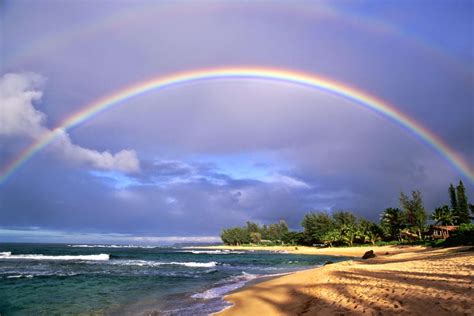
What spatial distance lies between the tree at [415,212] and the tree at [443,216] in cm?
530

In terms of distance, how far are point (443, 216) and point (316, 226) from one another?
2359 inches

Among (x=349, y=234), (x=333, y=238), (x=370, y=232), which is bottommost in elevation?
(x=333, y=238)

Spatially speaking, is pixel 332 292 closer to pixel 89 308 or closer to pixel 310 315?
pixel 310 315

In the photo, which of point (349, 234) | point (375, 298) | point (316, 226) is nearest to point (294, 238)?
point (316, 226)

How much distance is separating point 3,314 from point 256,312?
12210 millimetres

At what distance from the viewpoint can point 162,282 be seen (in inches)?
1203

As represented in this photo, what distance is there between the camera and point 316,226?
13575cm

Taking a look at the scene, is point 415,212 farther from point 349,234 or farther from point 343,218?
point 343,218

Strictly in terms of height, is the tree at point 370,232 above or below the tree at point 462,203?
below

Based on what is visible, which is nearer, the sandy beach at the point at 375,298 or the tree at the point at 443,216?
the sandy beach at the point at 375,298

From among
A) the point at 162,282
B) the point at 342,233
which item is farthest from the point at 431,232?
the point at 162,282

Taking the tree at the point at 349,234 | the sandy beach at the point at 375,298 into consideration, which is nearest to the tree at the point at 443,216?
the tree at the point at 349,234

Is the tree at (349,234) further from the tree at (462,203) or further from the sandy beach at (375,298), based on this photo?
the sandy beach at (375,298)

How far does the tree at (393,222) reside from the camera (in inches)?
3577
